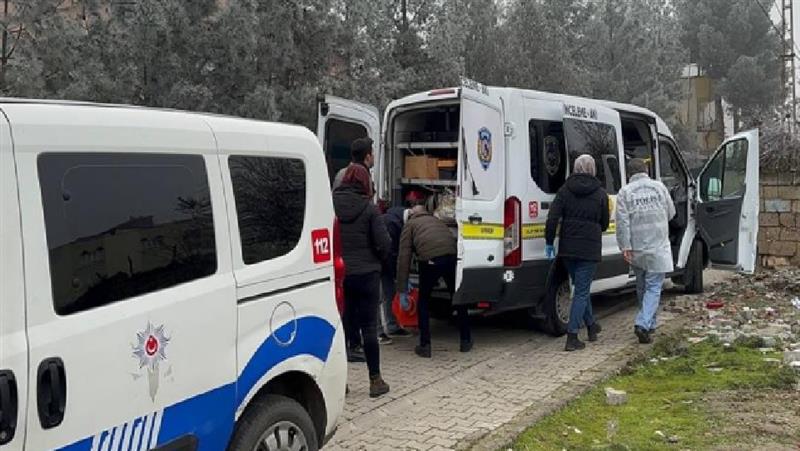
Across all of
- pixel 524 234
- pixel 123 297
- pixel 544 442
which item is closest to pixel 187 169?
pixel 123 297

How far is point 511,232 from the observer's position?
22.6ft

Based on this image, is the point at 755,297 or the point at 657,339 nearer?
the point at 657,339

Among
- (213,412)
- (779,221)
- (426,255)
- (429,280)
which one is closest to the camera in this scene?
(213,412)

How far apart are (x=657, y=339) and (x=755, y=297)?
3.34 m

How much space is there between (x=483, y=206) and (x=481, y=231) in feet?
0.73

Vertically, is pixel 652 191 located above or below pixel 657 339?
above

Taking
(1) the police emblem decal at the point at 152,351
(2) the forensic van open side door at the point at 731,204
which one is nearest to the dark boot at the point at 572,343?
(2) the forensic van open side door at the point at 731,204

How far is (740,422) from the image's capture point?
4.86 m

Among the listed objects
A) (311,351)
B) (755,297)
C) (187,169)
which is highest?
(187,169)

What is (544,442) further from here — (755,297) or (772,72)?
(772,72)

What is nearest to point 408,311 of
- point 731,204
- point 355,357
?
point 355,357

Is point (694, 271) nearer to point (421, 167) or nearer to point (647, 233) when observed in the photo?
point (647, 233)

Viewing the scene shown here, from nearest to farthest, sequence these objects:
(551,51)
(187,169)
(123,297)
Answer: (123,297) → (187,169) → (551,51)

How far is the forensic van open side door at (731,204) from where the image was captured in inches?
371
